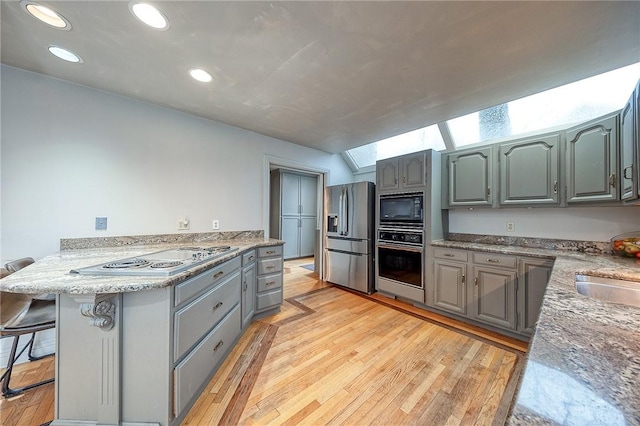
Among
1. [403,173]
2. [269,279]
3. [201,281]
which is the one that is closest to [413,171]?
[403,173]

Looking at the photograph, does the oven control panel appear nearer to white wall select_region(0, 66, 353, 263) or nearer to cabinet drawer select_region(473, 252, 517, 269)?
cabinet drawer select_region(473, 252, 517, 269)

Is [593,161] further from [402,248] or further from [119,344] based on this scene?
[119,344]

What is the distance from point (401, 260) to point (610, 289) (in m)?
1.86

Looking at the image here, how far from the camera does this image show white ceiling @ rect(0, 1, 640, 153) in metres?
1.29

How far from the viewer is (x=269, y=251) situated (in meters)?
2.63

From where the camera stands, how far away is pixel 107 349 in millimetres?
1176

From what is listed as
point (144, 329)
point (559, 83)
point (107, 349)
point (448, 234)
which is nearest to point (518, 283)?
point (448, 234)

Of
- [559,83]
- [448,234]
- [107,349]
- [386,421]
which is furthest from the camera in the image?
[448,234]

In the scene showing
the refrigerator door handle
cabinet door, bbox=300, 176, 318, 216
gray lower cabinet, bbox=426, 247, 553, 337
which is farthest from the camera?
cabinet door, bbox=300, 176, 318, 216

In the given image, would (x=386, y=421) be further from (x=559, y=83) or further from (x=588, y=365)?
(x=559, y=83)

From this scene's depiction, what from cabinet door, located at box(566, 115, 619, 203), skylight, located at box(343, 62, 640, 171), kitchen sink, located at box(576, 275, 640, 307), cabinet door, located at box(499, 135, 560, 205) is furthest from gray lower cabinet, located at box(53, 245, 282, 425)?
skylight, located at box(343, 62, 640, 171)

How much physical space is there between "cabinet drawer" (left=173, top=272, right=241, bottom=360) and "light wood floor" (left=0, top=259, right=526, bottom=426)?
1.41 feet

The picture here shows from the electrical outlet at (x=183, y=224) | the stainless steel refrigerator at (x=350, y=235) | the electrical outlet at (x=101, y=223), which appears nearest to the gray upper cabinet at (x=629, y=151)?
the stainless steel refrigerator at (x=350, y=235)

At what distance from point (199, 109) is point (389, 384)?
122 inches
